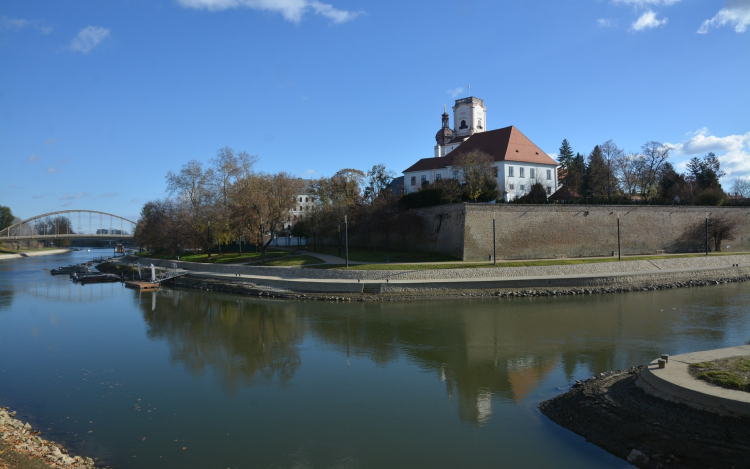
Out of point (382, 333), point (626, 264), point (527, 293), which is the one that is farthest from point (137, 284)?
point (626, 264)

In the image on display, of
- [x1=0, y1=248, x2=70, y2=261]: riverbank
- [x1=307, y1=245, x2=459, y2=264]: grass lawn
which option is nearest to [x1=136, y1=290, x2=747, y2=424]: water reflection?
[x1=307, y1=245, x2=459, y2=264]: grass lawn

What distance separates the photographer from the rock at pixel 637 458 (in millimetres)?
6496

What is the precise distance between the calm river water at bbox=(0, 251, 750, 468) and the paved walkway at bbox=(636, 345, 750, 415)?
5.01 ft

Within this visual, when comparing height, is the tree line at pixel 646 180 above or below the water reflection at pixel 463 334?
above

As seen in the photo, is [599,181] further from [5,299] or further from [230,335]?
[5,299]

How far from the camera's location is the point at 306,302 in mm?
22312

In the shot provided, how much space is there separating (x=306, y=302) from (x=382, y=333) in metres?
7.67

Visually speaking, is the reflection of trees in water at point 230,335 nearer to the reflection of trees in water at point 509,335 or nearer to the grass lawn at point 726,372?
the reflection of trees in water at point 509,335

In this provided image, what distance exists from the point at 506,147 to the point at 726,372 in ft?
109

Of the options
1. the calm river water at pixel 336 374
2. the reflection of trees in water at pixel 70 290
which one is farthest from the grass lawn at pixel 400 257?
the reflection of trees in water at pixel 70 290

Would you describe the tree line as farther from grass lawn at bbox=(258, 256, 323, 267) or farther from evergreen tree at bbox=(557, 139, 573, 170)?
grass lawn at bbox=(258, 256, 323, 267)

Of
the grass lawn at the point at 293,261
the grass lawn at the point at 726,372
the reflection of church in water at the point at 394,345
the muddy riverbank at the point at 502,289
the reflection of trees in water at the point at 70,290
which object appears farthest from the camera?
the grass lawn at the point at 293,261

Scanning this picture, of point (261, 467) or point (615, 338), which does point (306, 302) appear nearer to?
point (615, 338)

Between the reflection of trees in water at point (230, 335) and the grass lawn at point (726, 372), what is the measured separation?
28.0 feet
